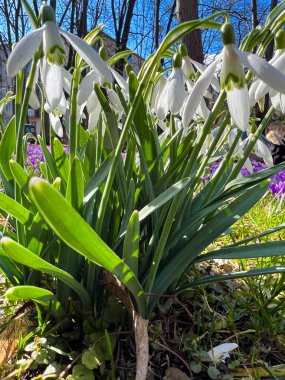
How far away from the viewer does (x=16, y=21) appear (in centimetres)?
1416

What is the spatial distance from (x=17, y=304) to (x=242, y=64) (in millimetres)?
816

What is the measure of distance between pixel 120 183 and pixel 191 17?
3.44 m

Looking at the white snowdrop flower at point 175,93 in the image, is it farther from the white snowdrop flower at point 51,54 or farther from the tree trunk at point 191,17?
the tree trunk at point 191,17

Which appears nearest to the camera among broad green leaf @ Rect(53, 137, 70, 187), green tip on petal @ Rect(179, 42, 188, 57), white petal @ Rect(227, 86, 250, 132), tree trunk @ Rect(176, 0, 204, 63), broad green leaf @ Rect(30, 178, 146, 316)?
broad green leaf @ Rect(30, 178, 146, 316)

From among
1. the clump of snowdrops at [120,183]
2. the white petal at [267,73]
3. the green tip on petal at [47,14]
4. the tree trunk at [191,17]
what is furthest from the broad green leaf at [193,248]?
the tree trunk at [191,17]

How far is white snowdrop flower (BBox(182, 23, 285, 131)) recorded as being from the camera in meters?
0.61

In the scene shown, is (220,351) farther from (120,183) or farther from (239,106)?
(239,106)

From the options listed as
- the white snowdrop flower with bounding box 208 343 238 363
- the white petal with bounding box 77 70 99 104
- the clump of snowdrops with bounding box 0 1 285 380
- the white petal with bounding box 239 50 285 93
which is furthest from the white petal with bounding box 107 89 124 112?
the white snowdrop flower with bounding box 208 343 238 363

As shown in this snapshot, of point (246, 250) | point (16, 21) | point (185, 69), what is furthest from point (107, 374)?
point (16, 21)

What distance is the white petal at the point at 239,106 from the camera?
2.26ft

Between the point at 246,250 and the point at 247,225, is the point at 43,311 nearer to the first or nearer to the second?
the point at 246,250

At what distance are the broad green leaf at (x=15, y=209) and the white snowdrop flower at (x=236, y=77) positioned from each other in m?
0.42

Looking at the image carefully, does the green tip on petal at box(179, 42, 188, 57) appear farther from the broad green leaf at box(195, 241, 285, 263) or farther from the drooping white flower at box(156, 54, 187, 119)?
the broad green leaf at box(195, 241, 285, 263)

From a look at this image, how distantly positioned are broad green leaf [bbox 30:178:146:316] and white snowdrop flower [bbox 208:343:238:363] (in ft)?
1.13
